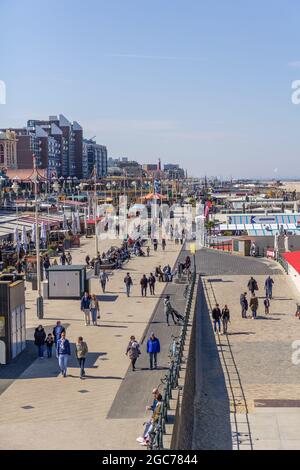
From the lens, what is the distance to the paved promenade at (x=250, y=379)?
13.6 m

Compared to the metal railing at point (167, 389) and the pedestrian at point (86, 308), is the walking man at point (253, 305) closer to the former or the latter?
the metal railing at point (167, 389)

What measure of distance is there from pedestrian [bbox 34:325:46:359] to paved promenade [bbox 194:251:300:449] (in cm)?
346

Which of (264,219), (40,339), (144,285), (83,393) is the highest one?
(264,219)

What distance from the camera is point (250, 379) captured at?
17625 mm

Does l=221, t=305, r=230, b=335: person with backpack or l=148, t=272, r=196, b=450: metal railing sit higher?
l=148, t=272, r=196, b=450: metal railing

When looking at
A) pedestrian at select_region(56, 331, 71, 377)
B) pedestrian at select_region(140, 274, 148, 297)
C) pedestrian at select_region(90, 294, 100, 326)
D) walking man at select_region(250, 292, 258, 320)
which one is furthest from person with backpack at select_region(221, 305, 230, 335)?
pedestrian at select_region(56, 331, 71, 377)

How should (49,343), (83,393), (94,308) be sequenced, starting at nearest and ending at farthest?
(83,393) → (49,343) → (94,308)

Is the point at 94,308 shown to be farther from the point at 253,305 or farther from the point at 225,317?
the point at 253,305

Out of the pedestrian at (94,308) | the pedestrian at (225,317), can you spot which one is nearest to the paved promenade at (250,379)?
the pedestrian at (225,317)

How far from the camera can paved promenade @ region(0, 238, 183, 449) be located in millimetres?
10266

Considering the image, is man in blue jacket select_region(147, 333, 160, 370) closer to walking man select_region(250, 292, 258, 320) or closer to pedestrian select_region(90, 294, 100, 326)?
pedestrian select_region(90, 294, 100, 326)

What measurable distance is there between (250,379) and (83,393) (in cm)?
628

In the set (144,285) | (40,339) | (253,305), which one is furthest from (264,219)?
(40,339)
